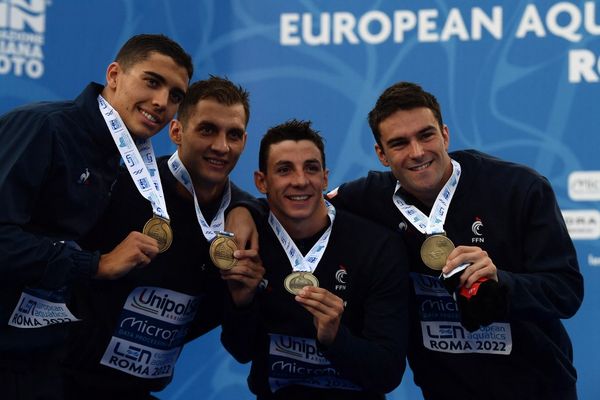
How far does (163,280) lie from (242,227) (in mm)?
311

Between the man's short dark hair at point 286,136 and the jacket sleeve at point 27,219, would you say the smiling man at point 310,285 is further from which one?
the jacket sleeve at point 27,219

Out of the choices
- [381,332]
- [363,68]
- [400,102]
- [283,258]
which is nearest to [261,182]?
[283,258]

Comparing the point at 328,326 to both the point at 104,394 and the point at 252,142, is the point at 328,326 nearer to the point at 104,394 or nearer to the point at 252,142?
the point at 104,394

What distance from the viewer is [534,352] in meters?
2.83

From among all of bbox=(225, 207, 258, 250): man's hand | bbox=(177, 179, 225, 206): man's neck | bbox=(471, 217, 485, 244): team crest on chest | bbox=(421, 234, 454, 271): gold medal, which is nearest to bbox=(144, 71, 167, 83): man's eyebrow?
bbox=(177, 179, 225, 206): man's neck

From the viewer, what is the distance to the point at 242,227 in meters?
2.87

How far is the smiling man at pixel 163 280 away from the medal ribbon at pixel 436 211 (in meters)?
0.54

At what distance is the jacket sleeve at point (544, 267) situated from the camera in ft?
8.63

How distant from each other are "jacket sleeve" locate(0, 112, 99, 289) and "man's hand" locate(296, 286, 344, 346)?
62cm

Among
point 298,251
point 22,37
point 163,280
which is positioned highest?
point 22,37

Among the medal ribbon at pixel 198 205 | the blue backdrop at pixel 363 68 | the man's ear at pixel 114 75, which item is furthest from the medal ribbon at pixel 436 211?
the blue backdrop at pixel 363 68

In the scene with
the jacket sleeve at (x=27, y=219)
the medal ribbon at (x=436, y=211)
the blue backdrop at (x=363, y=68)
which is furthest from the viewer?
the blue backdrop at (x=363, y=68)

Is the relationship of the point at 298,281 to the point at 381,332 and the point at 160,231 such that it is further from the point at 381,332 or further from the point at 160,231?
the point at 160,231

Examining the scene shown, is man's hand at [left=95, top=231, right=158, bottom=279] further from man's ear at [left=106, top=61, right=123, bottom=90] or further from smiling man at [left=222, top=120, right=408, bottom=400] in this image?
man's ear at [left=106, top=61, right=123, bottom=90]
